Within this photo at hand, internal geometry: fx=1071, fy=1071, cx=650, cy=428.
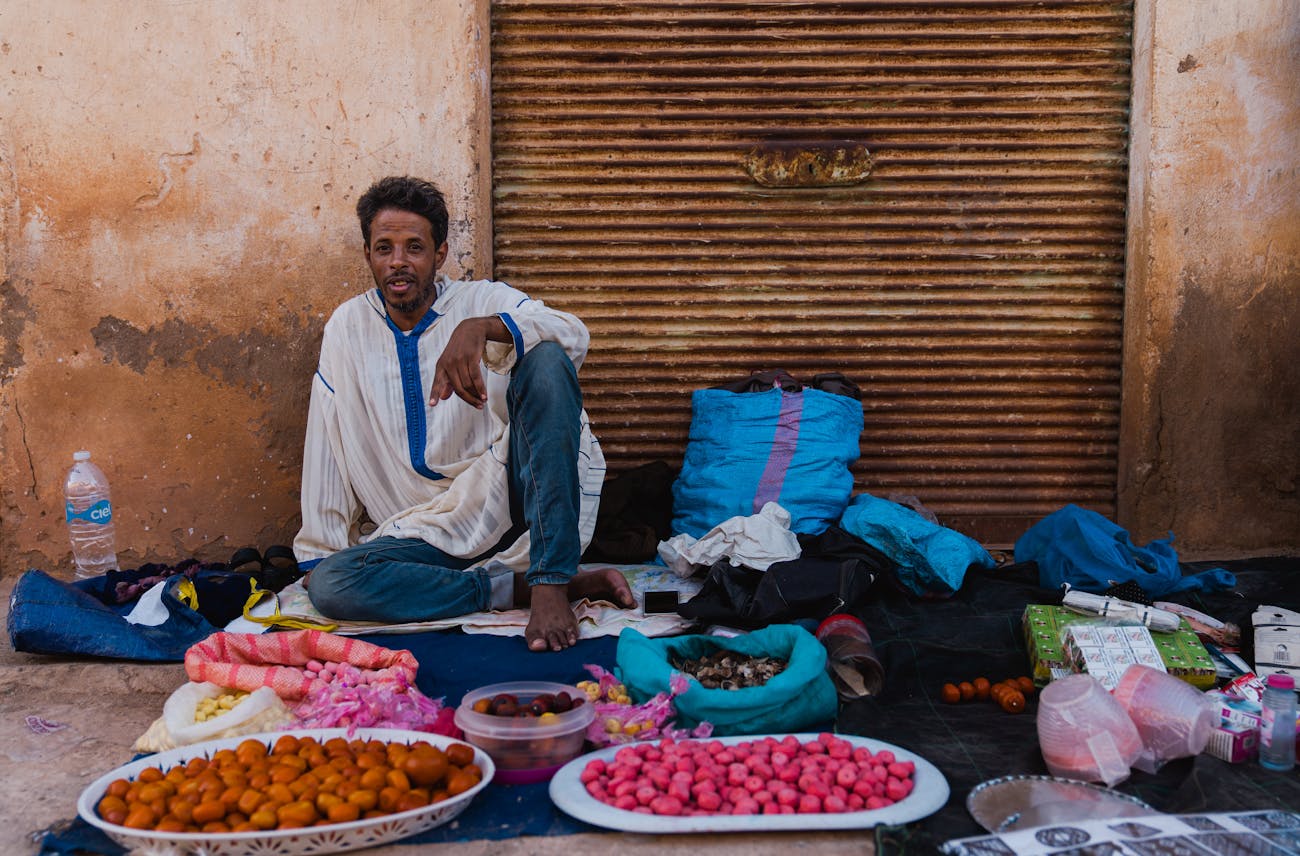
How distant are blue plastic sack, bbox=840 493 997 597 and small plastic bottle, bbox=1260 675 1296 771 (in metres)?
1.20

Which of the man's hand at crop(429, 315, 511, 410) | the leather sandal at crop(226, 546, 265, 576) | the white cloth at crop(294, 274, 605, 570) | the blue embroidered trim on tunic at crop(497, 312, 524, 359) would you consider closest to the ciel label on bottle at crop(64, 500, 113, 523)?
the leather sandal at crop(226, 546, 265, 576)

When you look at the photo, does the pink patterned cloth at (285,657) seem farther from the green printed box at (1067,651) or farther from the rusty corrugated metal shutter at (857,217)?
the rusty corrugated metal shutter at (857,217)

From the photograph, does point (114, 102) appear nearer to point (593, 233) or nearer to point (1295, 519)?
point (593, 233)

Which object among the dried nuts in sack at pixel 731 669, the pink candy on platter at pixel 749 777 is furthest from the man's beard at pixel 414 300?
the pink candy on platter at pixel 749 777

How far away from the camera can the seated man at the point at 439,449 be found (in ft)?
10.3

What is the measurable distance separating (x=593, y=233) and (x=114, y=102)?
73.1 inches

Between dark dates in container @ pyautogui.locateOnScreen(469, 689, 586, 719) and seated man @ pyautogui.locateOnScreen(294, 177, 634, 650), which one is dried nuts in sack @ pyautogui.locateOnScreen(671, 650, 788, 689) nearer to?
dark dates in container @ pyautogui.locateOnScreen(469, 689, 586, 719)

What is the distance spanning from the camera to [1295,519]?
13.5ft

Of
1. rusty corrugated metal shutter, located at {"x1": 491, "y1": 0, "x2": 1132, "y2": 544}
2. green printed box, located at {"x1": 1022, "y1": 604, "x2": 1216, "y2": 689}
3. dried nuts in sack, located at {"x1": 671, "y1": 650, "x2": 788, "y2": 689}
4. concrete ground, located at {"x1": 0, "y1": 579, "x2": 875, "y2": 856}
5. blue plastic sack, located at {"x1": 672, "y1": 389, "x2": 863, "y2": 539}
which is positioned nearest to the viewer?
concrete ground, located at {"x1": 0, "y1": 579, "x2": 875, "y2": 856}

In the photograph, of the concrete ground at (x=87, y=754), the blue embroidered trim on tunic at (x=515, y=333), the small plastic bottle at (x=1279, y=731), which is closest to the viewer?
the concrete ground at (x=87, y=754)

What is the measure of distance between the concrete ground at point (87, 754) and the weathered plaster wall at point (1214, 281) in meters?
2.75

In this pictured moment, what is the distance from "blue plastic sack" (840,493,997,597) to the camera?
3.45m

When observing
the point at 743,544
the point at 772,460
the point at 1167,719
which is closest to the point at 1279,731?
→ the point at 1167,719

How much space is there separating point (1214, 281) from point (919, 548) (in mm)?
1691
